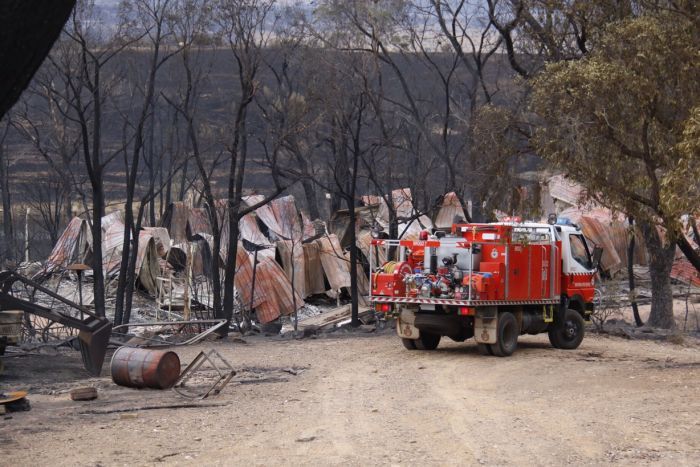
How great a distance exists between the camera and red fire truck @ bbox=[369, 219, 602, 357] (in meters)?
17.8

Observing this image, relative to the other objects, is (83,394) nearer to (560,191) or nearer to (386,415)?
(386,415)

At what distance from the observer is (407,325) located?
63.3ft

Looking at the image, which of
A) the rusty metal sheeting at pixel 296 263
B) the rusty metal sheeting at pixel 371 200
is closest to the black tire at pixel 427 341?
the rusty metal sheeting at pixel 296 263

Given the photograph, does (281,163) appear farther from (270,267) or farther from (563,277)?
(563,277)

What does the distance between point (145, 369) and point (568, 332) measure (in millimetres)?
9719

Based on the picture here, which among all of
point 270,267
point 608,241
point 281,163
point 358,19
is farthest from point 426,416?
point 281,163

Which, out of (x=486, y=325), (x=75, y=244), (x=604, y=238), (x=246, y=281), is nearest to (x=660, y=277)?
(x=486, y=325)

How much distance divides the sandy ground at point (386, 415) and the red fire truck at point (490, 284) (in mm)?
753

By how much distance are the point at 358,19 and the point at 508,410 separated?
18.9 m

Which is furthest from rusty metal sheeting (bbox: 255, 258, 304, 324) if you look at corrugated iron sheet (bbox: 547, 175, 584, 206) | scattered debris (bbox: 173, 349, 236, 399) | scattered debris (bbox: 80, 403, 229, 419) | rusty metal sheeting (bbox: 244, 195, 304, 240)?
scattered debris (bbox: 80, 403, 229, 419)

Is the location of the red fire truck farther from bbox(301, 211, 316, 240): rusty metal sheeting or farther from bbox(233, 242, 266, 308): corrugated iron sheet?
bbox(301, 211, 316, 240): rusty metal sheeting

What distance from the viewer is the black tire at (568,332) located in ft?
Answer: 66.0

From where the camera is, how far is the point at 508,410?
40.2 feet

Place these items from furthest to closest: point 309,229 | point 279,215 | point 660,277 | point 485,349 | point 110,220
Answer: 1. point 279,215
2. point 309,229
3. point 110,220
4. point 660,277
5. point 485,349
